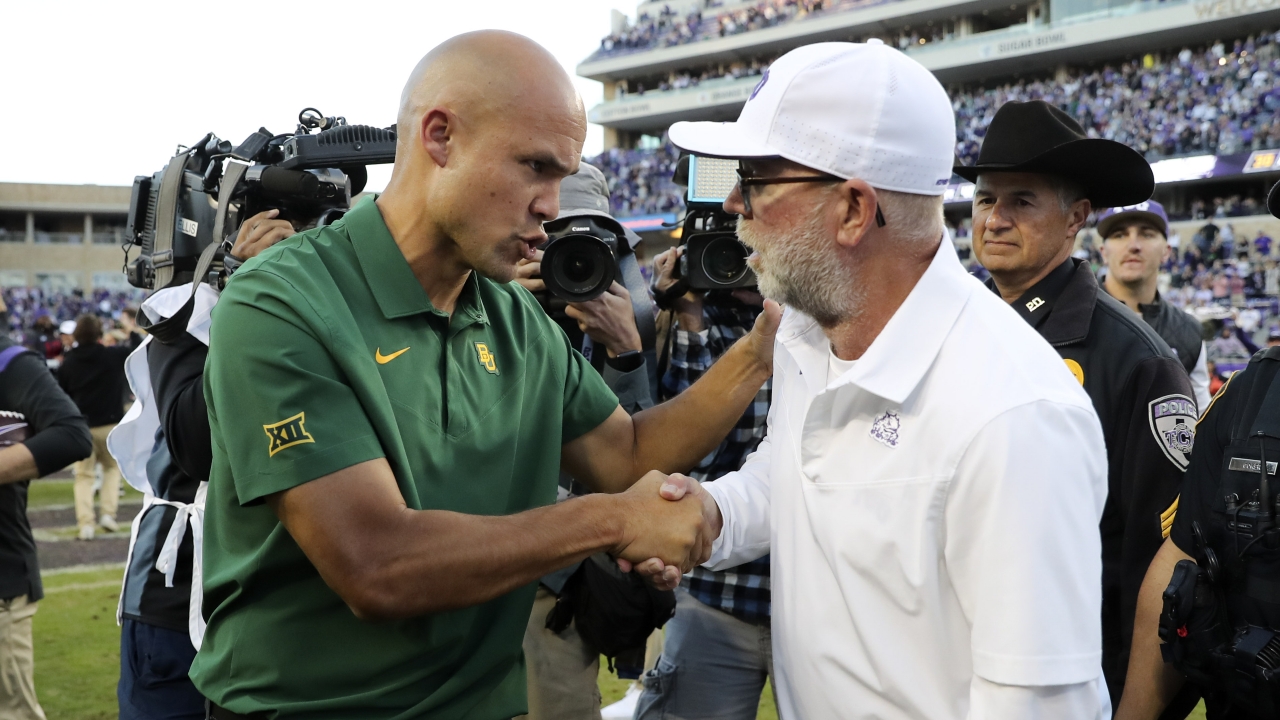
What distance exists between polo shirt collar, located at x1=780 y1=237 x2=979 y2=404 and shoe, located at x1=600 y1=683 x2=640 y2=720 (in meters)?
3.47

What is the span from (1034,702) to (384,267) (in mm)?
1360

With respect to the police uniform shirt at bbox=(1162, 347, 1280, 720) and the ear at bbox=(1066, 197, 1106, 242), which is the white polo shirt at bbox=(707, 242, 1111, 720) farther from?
the ear at bbox=(1066, 197, 1106, 242)

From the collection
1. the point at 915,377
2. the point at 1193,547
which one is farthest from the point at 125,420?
the point at 1193,547

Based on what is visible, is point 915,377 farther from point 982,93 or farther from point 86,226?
point 86,226

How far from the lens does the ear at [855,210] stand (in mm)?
1846

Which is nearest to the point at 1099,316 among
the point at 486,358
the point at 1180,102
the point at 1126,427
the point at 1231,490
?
the point at 1126,427

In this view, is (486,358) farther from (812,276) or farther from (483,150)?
(812,276)

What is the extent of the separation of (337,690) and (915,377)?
3.78 feet

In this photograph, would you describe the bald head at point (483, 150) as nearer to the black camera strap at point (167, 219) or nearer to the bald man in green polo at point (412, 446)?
the bald man in green polo at point (412, 446)

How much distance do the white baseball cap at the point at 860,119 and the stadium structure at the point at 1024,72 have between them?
2218 cm

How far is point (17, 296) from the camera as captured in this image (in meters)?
44.3

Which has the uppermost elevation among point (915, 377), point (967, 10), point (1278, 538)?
point (967, 10)

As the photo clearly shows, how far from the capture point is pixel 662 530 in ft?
6.89

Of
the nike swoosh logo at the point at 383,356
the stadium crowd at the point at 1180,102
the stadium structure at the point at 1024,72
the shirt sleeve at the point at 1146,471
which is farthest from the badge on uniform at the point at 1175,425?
the stadium crowd at the point at 1180,102
